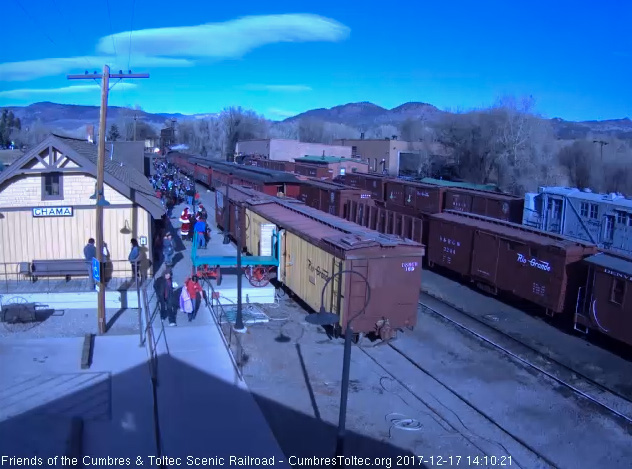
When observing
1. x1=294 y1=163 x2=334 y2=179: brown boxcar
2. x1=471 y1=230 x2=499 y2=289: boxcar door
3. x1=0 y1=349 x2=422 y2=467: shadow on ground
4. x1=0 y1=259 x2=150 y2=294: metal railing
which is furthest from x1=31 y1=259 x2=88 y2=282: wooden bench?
x1=294 y1=163 x2=334 y2=179: brown boxcar

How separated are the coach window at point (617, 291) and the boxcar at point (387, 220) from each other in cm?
967

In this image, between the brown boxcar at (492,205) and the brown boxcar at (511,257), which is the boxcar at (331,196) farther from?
the brown boxcar at (511,257)

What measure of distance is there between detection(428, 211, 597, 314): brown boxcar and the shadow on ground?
9.42 m

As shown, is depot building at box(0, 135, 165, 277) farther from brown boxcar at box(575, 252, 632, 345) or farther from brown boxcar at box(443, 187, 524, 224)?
brown boxcar at box(443, 187, 524, 224)

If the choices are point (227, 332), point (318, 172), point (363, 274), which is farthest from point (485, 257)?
point (318, 172)

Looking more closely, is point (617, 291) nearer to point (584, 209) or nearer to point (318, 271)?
point (318, 271)

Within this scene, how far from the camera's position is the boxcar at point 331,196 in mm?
27969

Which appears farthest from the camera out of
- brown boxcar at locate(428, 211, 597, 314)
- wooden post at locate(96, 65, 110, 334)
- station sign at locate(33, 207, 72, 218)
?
station sign at locate(33, 207, 72, 218)

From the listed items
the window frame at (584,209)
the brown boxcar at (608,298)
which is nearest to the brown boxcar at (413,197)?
the window frame at (584,209)

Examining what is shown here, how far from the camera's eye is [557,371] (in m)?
12.7

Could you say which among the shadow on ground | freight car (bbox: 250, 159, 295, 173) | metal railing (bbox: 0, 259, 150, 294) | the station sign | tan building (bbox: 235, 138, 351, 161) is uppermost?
tan building (bbox: 235, 138, 351, 161)

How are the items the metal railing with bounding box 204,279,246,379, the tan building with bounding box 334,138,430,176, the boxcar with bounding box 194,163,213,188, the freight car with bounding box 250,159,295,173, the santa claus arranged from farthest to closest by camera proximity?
the tan building with bounding box 334,138,430,176 < the freight car with bounding box 250,159,295,173 < the boxcar with bounding box 194,163,213,188 < the santa claus < the metal railing with bounding box 204,279,246,379

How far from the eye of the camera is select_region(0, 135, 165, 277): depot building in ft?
53.4

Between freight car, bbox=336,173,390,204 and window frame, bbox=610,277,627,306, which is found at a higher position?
freight car, bbox=336,173,390,204
